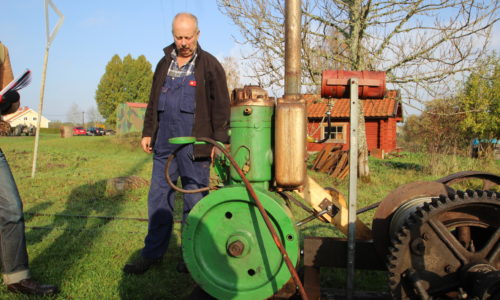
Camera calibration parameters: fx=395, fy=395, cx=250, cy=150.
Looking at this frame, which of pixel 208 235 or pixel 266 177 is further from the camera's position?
pixel 266 177

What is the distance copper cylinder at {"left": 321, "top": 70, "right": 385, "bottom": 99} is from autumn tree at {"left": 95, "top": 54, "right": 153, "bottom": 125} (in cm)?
5153

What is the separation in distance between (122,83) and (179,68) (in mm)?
51902

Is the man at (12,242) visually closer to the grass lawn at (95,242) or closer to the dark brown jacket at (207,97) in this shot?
the grass lawn at (95,242)

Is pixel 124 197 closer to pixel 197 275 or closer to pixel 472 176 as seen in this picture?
pixel 197 275

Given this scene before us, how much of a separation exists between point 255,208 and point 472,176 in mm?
1439

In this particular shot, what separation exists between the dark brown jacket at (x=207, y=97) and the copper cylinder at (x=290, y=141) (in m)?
0.94

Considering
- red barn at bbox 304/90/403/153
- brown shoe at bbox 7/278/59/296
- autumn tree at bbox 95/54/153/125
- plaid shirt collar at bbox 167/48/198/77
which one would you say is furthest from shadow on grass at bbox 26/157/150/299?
autumn tree at bbox 95/54/153/125

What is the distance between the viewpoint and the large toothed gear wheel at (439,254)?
2018 millimetres

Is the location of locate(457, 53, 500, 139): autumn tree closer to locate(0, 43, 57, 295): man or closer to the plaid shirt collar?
the plaid shirt collar

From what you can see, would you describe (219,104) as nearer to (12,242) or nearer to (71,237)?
(12,242)

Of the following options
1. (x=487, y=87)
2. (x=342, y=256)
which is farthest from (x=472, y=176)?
(x=487, y=87)

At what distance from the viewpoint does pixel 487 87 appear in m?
17.8

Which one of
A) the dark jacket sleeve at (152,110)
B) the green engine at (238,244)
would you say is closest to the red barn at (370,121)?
the dark jacket sleeve at (152,110)

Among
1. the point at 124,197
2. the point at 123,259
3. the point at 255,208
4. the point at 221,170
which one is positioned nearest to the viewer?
the point at 255,208
